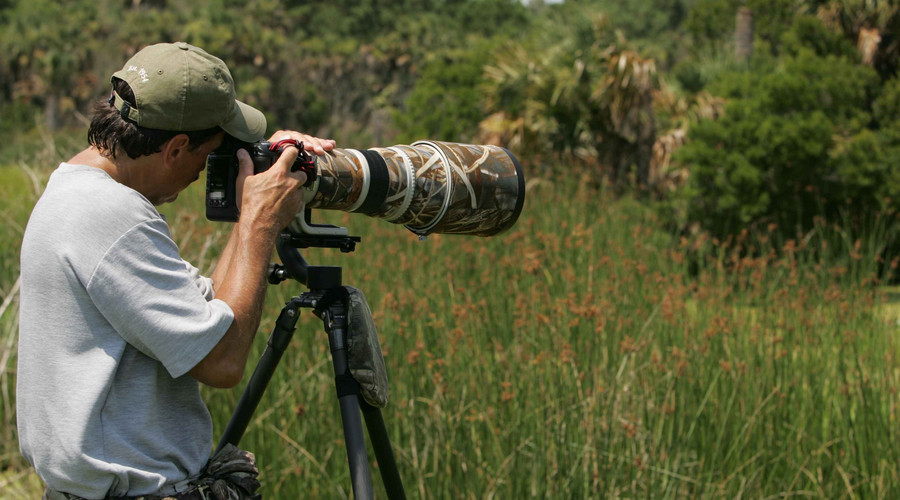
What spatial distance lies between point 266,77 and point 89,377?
21.0m

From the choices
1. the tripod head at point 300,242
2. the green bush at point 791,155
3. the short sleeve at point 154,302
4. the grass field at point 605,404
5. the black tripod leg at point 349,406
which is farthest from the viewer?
the green bush at point 791,155

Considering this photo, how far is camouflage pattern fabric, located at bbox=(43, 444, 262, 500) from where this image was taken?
4.94 feet

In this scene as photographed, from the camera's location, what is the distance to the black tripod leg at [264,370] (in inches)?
70.5

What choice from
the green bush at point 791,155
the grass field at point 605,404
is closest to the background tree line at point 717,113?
the green bush at point 791,155

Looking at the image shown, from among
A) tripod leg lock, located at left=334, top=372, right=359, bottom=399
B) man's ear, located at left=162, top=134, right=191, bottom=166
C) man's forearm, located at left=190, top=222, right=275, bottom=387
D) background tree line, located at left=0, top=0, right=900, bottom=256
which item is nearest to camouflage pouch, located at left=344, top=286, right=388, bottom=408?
tripod leg lock, located at left=334, top=372, right=359, bottom=399

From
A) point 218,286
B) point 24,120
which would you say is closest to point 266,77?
point 24,120

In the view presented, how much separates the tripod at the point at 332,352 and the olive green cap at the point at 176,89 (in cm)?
35

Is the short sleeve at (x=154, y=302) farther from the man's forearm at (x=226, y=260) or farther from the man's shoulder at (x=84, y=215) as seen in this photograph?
the man's forearm at (x=226, y=260)

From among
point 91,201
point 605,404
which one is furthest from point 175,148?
point 605,404

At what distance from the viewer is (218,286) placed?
5.16 ft

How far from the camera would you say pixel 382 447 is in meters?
1.78

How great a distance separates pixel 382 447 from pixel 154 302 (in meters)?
0.61

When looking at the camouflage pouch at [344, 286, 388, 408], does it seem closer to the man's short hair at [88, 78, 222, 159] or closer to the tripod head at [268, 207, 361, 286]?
the tripod head at [268, 207, 361, 286]

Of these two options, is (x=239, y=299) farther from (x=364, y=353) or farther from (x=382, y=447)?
(x=382, y=447)
